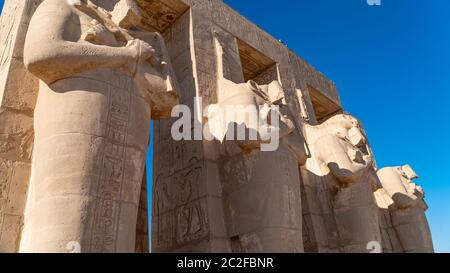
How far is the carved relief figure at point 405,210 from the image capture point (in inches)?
283

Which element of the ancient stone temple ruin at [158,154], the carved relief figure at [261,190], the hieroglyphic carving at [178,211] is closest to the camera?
the ancient stone temple ruin at [158,154]

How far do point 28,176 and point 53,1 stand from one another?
158 cm

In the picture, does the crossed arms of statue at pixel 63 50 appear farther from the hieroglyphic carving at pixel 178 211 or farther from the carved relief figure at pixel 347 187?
the carved relief figure at pixel 347 187

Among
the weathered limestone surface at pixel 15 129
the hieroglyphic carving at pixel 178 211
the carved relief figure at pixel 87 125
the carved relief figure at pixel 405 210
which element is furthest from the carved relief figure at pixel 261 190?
the carved relief figure at pixel 405 210

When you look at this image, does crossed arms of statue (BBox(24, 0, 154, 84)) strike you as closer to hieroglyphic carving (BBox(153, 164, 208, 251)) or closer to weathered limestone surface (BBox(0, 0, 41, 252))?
weathered limestone surface (BBox(0, 0, 41, 252))

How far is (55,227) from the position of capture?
2951 mm

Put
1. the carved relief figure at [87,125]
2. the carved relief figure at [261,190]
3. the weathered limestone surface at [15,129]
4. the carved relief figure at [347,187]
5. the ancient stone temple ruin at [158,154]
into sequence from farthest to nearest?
the carved relief figure at [347,187] < the carved relief figure at [261,190] < the weathered limestone surface at [15,129] < the ancient stone temple ruin at [158,154] < the carved relief figure at [87,125]

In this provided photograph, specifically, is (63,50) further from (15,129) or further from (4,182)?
(4,182)

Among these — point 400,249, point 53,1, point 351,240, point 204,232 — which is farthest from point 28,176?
point 400,249

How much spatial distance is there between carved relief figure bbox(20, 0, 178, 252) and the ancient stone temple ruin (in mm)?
11

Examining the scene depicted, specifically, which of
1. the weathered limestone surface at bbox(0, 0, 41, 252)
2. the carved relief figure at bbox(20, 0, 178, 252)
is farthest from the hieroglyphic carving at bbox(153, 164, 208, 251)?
the weathered limestone surface at bbox(0, 0, 41, 252)

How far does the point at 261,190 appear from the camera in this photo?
4504mm

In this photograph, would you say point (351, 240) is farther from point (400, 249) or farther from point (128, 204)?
point (128, 204)

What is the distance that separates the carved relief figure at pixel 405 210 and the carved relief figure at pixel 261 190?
127 inches
